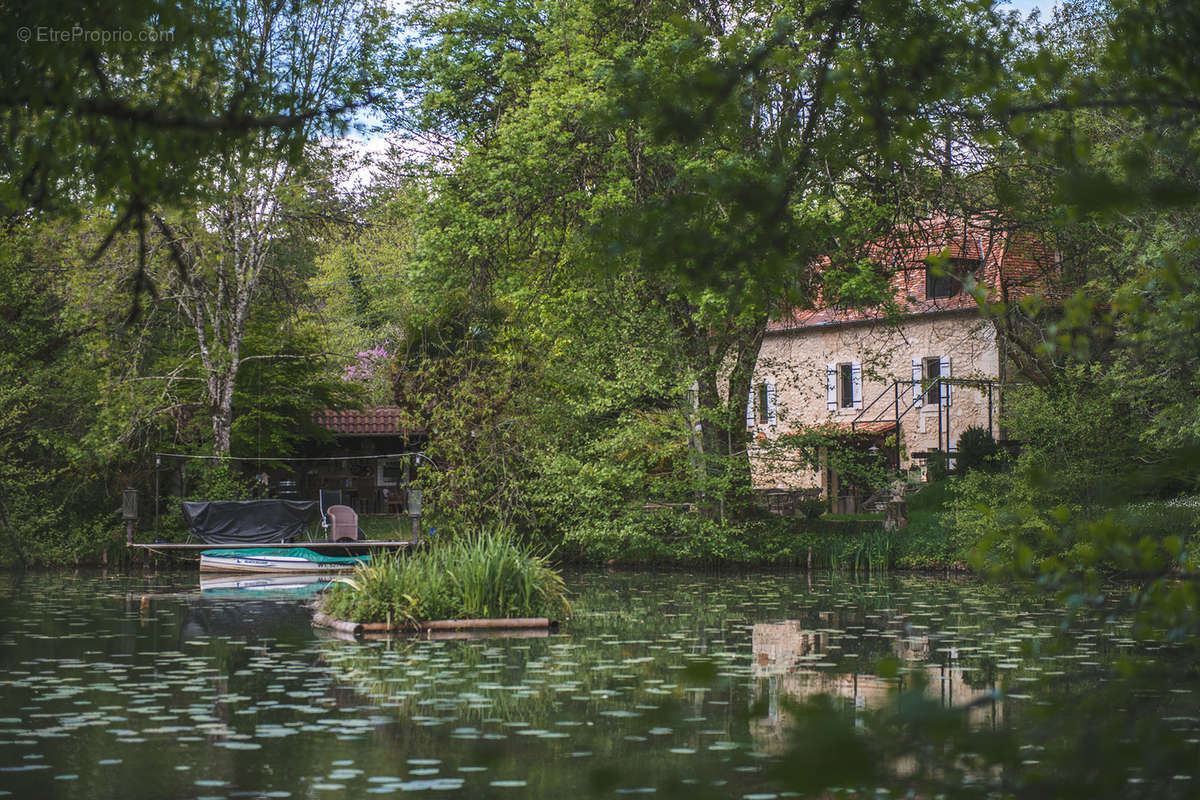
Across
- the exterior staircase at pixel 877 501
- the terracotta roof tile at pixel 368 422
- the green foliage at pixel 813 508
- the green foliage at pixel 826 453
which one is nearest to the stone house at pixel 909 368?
the green foliage at pixel 826 453

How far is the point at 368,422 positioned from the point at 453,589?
30060 mm

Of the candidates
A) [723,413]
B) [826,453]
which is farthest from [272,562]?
[826,453]

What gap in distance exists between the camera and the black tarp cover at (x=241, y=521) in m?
32.4

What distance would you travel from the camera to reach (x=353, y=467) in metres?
48.8

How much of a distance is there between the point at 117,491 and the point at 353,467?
547 inches

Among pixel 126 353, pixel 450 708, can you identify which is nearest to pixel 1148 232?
pixel 450 708

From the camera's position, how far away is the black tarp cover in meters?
32.4

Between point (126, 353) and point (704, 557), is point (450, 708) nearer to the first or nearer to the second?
point (704, 557)

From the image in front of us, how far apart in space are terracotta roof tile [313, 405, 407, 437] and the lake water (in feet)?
78.0

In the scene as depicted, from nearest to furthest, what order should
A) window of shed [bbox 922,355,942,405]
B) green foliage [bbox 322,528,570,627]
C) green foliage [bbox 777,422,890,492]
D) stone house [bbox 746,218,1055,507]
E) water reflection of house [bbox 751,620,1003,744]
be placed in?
water reflection of house [bbox 751,620,1003,744], green foliage [bbox 322,528,570,627], green foliage [bbox 777,422,890,492], stone house [bbox 746,218,1055,507], window of shed [bbox 922,355,942,405]

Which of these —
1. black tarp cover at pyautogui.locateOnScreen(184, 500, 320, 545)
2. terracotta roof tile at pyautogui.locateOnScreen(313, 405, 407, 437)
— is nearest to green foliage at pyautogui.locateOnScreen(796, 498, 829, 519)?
black tarp cover at pyautogui.locateOnScreen(184, 500, 320, 545)

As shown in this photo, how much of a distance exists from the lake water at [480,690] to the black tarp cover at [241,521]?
9800 millimetres

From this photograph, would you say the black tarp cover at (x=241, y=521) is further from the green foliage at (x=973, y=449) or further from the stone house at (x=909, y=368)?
the green foliage at (x=973, y=449)

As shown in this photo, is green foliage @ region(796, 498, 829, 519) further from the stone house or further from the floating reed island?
the floating reed island
